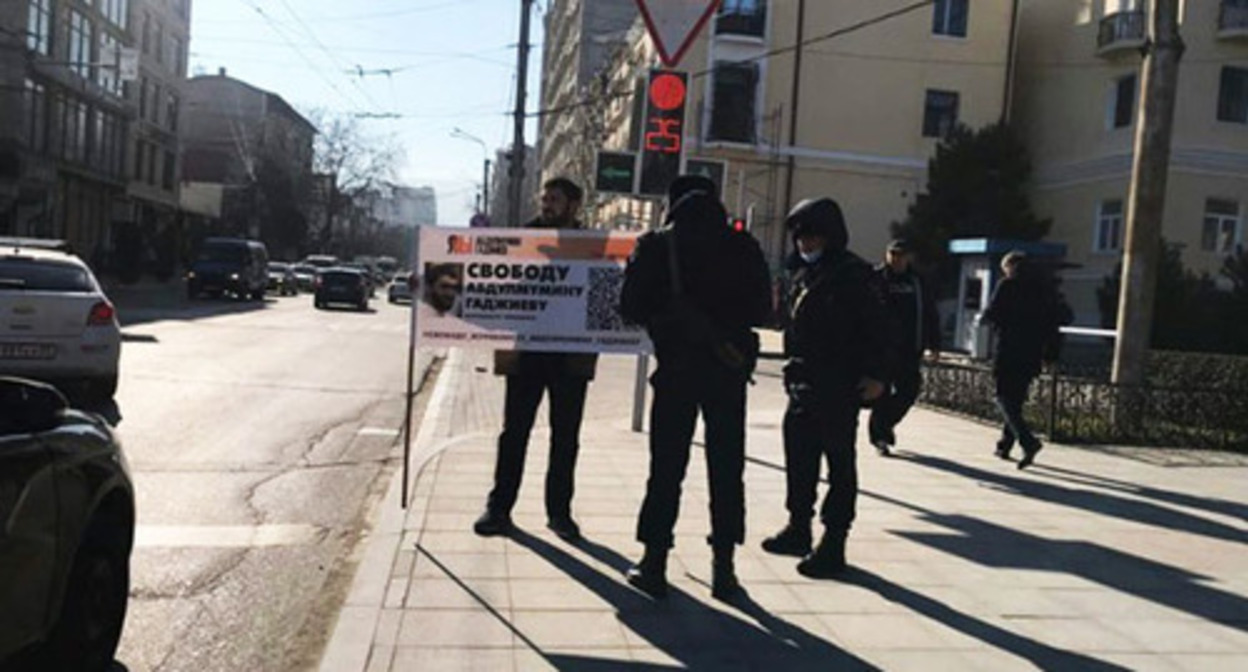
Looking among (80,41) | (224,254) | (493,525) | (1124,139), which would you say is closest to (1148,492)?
(493,525)

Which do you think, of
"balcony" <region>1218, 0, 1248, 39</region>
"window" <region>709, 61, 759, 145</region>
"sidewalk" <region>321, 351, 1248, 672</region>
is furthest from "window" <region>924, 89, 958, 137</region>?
"sidewalk" <region>321, 351, 1248, 672</region>

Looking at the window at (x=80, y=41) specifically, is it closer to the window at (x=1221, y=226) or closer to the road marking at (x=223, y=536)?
the window at (x=1221, y=226)

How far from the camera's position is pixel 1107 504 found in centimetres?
791

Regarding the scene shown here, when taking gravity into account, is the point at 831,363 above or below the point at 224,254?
below

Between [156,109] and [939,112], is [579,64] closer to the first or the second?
[156,109]

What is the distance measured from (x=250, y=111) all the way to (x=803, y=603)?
Answer: 94720 mm

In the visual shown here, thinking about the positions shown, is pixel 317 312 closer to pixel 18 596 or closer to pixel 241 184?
pixel 18 596

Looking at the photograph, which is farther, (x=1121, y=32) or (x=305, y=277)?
(x=305, y=277)

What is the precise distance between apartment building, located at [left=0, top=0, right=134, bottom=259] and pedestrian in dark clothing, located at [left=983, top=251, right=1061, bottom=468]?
39199 mm

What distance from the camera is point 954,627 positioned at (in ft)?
16.3

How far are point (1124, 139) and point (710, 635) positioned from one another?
32592mm

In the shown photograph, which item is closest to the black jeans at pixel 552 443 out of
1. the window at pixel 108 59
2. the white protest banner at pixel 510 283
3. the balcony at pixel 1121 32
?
the white protest banner at pixel 510 283

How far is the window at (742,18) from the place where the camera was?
1548 inches

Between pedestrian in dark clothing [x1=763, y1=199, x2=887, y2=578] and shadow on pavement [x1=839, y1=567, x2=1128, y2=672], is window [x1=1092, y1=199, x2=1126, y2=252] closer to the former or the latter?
pedestrian in dark clothing [x1=763, y1=199, x2=887, y2=578]
